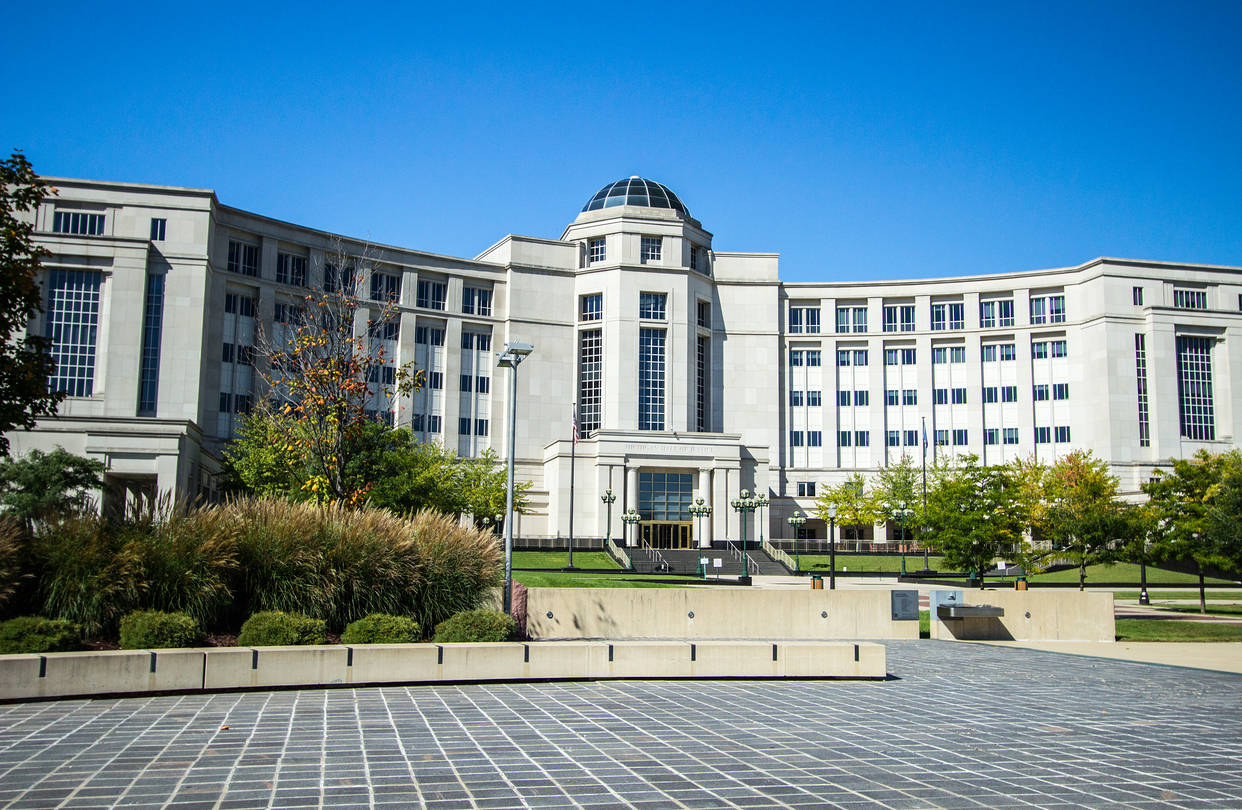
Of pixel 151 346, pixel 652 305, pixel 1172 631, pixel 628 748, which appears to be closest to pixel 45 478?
pixel 151 346

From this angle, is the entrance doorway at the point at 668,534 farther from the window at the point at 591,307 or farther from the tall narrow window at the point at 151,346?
the tall narrow window at the point at 151,346

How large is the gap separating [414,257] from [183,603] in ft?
188

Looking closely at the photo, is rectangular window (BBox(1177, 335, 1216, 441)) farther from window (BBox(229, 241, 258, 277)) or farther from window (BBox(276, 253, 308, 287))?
window (BBox(229, 241, 258, 277))

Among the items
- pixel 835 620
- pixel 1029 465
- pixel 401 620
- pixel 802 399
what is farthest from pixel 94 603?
pixel 802 399

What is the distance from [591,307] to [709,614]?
5151 centimetres

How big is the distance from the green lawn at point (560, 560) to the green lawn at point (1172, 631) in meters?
23.8

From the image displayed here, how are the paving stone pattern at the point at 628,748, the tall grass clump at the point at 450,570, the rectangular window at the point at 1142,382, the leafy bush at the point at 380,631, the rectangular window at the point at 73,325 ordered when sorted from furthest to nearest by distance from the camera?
the rectangular window at the point at 1142,382 < the rectangular window at the point at 73,325 < the tall grass clump at the point at 450,570 < the leafy bush at the point at 380,631 < the paving stone pattern at the point at 628,748

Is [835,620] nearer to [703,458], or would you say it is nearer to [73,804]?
[73,804]

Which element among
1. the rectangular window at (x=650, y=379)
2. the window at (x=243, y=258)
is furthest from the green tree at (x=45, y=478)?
the rectangular window at (x=650, y=379)

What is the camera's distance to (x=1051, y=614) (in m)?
24.9

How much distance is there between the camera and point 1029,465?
64.9 m

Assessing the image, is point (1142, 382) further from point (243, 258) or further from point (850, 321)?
point (243, 258)

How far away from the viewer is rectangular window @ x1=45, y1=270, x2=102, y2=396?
5334 centimetres

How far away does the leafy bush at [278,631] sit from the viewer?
14.0 meters
